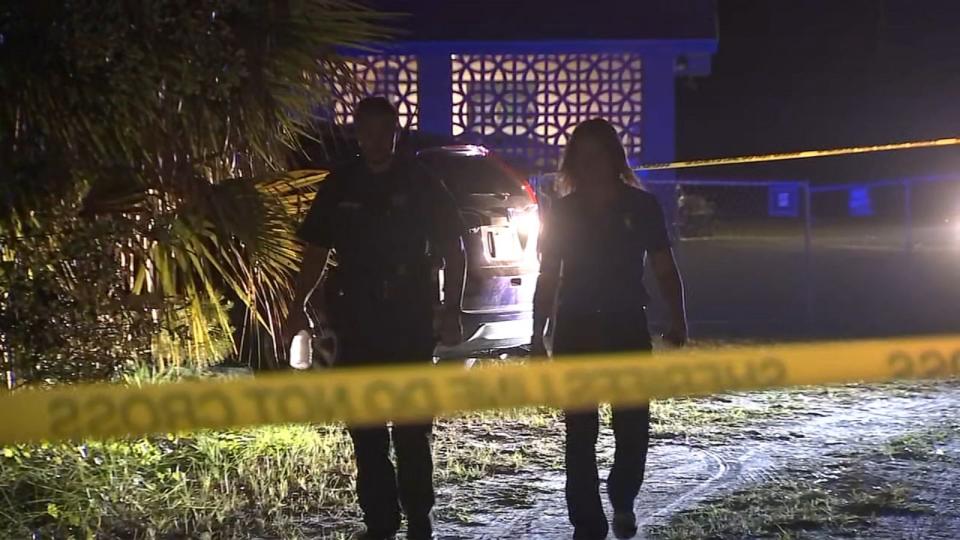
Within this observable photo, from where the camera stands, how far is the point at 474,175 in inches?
241

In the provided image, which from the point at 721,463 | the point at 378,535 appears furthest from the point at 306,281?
Result: the point at 721,463

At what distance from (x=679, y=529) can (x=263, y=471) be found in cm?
178

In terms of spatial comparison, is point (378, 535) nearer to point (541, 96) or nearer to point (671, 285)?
point (671, 285)

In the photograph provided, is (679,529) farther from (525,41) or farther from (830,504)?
(525,41)

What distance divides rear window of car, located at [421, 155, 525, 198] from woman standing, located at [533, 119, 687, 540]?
6.57ft

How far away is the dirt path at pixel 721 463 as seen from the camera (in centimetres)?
427

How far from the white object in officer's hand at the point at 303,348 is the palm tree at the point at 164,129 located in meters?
0.34

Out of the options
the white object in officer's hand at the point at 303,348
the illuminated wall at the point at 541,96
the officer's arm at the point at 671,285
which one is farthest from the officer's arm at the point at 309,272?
the illuminated wall at the point at 541,96

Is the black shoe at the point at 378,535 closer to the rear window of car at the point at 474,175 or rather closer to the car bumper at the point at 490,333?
the car bumper at the point at 490,333

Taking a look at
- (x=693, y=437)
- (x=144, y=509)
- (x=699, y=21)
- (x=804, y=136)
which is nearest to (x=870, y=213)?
(x=804, y=136)

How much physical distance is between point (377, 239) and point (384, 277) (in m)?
0.13

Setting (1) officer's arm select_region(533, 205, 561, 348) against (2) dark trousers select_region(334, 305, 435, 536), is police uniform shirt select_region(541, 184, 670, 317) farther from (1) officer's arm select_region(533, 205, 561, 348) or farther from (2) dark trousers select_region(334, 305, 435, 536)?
(2) dark trousers select_region(334, 305, 435, 536)

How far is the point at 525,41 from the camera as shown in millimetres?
14188

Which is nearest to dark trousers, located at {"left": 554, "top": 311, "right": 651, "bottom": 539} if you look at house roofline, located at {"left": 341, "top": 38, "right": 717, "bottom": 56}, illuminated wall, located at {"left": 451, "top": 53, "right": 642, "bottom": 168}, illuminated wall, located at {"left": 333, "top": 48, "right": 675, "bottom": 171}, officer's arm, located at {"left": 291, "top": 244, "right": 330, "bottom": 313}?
officer's arm, located at {"left": 291, "top": 244, "right": 330, "bottom": 313}
